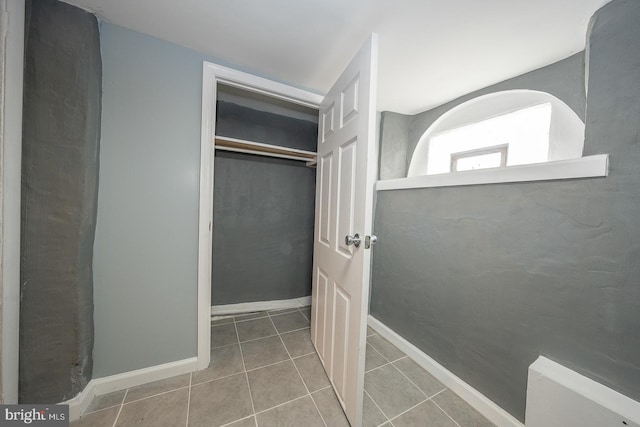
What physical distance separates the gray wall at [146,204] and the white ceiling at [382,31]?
189 millimetres

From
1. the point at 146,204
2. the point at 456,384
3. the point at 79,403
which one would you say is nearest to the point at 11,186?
the point at 146,204

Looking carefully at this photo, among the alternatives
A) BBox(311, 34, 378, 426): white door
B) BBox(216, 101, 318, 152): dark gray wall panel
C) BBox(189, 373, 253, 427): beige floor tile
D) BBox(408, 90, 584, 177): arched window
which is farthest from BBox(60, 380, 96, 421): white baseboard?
BBox(408, 90, 584, 177): arched window

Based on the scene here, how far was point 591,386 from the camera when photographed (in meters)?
0.79

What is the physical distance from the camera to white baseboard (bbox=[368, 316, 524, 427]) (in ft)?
3.44

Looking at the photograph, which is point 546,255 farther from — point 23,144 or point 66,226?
point 23,144

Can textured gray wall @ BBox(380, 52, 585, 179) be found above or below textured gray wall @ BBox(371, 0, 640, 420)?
above

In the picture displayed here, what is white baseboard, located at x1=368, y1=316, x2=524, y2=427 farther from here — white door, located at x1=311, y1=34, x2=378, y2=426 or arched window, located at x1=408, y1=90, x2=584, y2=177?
arched window, located at x1=408, y1=90, x2=584, y2=177

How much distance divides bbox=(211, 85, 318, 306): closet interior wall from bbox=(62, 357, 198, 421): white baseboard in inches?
29.2

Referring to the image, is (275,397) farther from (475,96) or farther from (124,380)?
(475,96)

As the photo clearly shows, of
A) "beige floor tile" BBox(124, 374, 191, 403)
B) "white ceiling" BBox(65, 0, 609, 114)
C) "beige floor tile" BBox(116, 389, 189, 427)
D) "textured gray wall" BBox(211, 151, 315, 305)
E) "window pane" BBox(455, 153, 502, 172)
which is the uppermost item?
"white ceiling" BBox(65, 0, 609, 114)

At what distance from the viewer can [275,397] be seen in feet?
3.86

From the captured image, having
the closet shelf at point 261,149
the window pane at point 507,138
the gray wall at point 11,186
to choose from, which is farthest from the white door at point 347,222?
the gray wall at point 11,186

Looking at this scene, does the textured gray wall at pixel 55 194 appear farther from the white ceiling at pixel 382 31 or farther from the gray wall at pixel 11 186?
the white ceiling at pixel 382 31

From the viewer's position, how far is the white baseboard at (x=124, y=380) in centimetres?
102
